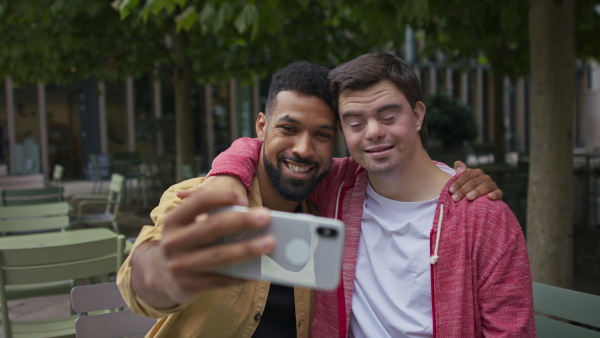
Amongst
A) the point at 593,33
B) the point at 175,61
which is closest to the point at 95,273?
the point at 175,61

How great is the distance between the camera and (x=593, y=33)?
8.06 m

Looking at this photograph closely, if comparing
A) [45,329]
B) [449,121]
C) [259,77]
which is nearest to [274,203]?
[45,329]

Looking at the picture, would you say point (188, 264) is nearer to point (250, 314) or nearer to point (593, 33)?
point (250, 314)

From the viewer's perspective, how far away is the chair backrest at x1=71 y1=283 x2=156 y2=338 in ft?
7.21

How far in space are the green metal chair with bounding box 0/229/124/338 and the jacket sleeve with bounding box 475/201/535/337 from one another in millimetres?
2229

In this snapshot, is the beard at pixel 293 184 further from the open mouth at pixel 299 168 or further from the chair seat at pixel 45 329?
the chair seat at pixel 45 329

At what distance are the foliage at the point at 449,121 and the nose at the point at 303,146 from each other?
11136 mm

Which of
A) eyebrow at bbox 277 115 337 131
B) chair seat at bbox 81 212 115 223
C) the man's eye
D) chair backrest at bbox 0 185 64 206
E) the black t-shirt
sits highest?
eyebrow at bbox 277 115 337 131

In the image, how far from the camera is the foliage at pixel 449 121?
41.3ft

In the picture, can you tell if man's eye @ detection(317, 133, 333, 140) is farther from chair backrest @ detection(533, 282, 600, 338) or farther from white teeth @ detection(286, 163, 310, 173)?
chair backrest @ detection(533, 282, 600, 338)

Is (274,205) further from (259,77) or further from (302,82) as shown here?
(259,77)

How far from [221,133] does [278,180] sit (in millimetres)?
15134

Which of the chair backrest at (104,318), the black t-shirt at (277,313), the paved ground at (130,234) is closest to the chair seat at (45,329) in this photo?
the chair backrest at (104,318)

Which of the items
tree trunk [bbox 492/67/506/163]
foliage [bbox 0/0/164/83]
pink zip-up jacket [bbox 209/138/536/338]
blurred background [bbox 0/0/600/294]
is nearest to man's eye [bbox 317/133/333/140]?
pink zip-up jacket [bbox 209/138/536/338]
